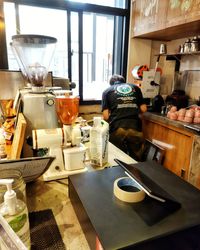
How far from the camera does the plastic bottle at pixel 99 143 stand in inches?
39.8

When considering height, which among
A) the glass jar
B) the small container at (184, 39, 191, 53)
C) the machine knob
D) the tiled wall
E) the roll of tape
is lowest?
the roll of tape

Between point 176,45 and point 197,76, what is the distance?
0.63m

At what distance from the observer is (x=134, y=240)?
0.50 m

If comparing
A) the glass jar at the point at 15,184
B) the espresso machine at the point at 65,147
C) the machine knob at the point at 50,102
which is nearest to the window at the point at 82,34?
the machine knob at the point at 50,102

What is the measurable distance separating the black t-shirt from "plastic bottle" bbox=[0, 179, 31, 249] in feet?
6.86

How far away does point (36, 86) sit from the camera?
125cm

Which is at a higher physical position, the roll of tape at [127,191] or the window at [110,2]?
the window at [110,2]

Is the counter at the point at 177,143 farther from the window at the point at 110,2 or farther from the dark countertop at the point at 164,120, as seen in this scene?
the window at the point at 110,2

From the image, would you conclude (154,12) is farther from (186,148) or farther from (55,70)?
(186,148)

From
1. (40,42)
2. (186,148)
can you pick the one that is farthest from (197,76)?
(40,42)

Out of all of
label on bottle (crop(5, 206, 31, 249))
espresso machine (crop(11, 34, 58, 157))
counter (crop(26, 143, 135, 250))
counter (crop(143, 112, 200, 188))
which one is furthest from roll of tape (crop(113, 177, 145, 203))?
counter (crop(143, 112, 200, 188))

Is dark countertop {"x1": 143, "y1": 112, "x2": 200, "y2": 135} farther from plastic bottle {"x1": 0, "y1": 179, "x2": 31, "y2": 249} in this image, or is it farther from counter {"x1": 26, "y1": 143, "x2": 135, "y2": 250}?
plastic bottle {"x1": 0, "y1": 179, "x2": 31, "y2": 249}

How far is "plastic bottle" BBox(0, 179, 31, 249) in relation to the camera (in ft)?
1.67

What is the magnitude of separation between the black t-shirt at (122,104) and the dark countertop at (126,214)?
1802mm
